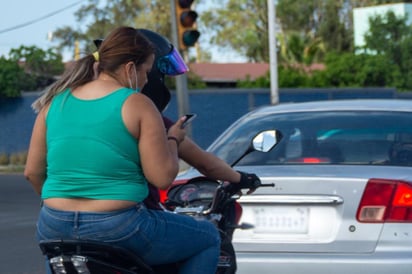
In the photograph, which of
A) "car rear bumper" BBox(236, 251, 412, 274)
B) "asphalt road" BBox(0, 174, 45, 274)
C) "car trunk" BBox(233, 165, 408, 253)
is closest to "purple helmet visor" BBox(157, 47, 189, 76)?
"car trunk" BBox(233, 165, 408, 253)

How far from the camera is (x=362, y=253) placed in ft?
16.8

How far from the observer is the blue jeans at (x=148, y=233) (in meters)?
3.29

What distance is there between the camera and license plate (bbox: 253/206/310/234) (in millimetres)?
5254

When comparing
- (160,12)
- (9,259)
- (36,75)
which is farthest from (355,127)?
(160,12)

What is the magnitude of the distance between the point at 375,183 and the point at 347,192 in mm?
168

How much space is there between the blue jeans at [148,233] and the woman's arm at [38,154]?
0.27m

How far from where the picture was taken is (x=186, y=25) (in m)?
16.1

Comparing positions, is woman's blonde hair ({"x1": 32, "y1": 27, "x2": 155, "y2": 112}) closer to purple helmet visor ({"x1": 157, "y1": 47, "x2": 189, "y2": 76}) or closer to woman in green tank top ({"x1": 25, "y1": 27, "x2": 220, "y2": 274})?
woman in green tank top ({"x1": 25, "y1": 27, "x2": 220, "y2": 274})

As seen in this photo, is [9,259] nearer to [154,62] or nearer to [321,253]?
[321,253]

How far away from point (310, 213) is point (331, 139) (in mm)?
924

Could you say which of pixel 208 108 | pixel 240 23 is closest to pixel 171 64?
pixel 208 108

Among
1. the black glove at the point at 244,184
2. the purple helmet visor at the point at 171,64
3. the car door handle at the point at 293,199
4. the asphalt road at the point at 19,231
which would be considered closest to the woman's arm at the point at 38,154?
the purple helmet visor at the point at 171,64

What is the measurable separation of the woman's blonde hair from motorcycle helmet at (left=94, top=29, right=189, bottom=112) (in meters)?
0.36

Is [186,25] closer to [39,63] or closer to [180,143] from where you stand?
[180,143]
